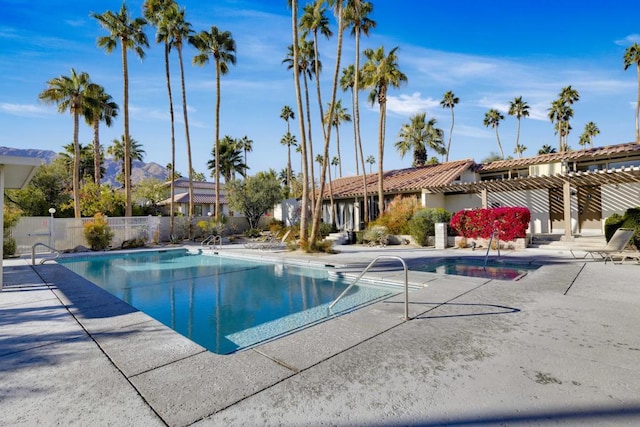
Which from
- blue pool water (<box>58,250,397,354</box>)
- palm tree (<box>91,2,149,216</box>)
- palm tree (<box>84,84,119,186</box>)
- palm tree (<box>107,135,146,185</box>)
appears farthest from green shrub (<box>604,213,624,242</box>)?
palm tree (<box>107,135,146,185</box>)

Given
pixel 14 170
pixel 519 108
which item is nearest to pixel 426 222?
pixel 14 170

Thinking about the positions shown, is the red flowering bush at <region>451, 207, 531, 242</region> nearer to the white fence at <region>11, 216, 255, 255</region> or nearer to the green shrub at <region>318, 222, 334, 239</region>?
the green shrub at <region>318, 222, 334, 239</region>

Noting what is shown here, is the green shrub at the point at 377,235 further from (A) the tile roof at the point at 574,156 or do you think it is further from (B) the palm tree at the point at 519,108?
(B) the palm tree at the point at 519,108

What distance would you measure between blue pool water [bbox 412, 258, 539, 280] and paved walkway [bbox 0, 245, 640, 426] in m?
3.72

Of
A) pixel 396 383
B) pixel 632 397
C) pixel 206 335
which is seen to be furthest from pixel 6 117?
pixel 632 397

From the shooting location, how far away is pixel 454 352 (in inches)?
153

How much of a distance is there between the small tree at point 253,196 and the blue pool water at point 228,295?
1328 centimetres

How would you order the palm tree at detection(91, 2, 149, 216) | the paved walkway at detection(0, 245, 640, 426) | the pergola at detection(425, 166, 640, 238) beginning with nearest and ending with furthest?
the paved walkway at detection(0, 245, 640, 426), the pergola at detection(425, 166, 640, 238), the palm tree at detection(91, 2, 149, 216)

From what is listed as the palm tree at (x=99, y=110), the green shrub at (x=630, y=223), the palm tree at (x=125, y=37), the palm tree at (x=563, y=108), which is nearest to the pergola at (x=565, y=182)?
the green shrub at (x=630, y=223)

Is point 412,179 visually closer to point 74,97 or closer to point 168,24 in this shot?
point 168,24

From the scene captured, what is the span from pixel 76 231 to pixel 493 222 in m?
22.3

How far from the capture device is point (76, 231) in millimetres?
19000

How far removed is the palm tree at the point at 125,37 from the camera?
21.5 meters

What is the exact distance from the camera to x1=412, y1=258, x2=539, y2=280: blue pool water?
383 inches
